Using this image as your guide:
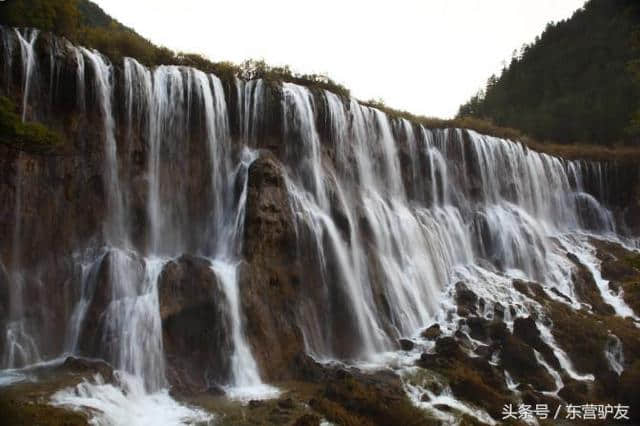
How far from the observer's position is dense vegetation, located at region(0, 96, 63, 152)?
698cm

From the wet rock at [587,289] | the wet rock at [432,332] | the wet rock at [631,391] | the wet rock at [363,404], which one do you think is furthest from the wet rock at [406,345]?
the wet rock at [587,289]

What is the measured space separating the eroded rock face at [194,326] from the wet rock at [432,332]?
6.87 meters

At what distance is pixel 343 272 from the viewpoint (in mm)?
16094

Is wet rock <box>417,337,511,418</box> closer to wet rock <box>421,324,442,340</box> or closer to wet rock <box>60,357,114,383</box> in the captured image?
wet rock <box>421,324,442,340</box>

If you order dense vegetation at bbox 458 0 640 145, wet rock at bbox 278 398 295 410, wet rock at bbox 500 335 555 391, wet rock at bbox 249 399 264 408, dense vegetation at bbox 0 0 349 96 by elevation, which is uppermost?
dense vegetation at bbox 458 0 640 145

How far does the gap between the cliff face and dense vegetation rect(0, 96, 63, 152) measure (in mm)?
363

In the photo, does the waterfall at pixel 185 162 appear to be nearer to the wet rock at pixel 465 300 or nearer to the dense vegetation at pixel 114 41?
the dense vegetation at pixel 114 41

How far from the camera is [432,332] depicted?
1616 cm

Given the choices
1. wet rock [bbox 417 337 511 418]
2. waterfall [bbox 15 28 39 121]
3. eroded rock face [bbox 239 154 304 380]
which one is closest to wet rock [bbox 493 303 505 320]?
wet rock [bbox 417 337 511 418]

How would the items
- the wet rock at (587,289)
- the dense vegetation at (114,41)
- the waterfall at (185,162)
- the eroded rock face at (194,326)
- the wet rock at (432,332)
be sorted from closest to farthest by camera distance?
1. the eroded rock face at (194,326)
2. the dense vegetation at (114,41)
3. the waterfall at (185,162)
4. the wet rock at (432,332)
5. the wet rock at (587,289)

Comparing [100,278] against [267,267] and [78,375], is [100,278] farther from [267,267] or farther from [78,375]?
[267,267]

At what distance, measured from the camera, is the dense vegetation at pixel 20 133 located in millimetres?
6984

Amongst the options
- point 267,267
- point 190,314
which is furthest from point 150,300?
point 267,267

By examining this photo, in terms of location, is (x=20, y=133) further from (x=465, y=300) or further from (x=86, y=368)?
(x=465, y=300)
